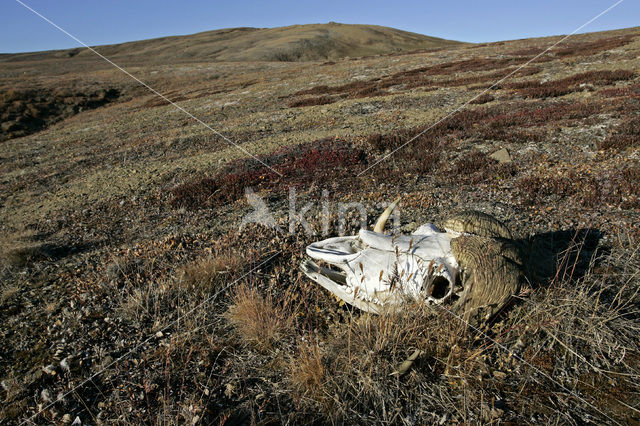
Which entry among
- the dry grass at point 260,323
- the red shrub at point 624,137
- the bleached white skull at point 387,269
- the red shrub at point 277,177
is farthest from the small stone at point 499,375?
the red shrub at point 624,137

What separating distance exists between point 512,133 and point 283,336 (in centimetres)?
1149

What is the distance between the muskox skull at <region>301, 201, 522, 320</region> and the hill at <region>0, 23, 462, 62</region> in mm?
96439

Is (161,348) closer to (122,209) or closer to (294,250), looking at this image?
(294,250)

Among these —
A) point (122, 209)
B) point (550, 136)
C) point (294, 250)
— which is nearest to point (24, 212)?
point (122, 209)

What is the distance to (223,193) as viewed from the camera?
974cm

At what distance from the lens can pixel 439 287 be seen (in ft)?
12.3

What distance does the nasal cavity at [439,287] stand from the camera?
11.8 feet

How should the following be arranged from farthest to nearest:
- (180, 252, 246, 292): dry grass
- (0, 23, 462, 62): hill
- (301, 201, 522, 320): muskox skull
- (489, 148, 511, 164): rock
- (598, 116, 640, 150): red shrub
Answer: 1. (0, 23, 462, 62): hill
2. (489, 148, 511, 164): rock
3. (598, 116, 640, 150): red shrub
4. (180, 252, 246, 292): dry grass
5. (301, 201, 522, 320): muskox skull

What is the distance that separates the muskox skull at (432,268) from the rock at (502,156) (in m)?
6.86

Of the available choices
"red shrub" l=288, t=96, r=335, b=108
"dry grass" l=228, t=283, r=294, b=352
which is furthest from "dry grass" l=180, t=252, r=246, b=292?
"red shrub" l=288, t=96, r=335, b=108

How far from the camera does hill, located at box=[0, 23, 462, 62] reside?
96250 mm
